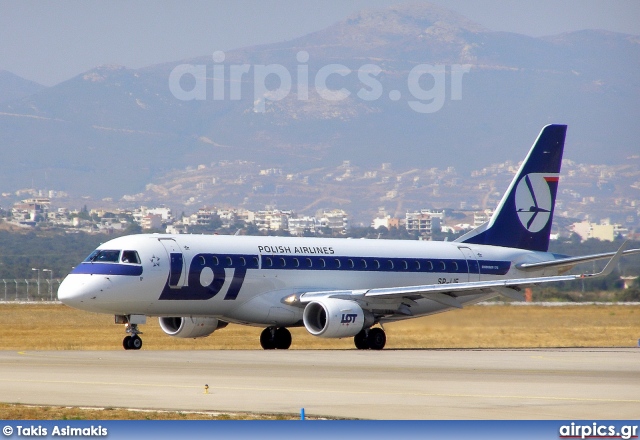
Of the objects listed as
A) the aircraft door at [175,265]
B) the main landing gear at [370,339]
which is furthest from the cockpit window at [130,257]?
the main landing gear at [370,339]

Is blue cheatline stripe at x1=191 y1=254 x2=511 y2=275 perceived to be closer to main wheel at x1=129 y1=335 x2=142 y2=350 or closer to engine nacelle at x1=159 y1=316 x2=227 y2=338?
engine nacelle at x1=159 y1=316 x2=227 y2=338

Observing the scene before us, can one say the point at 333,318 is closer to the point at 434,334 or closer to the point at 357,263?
the point at 357,263

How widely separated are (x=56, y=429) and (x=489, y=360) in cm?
1891

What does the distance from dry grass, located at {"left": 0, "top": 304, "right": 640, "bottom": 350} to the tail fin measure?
316 cm

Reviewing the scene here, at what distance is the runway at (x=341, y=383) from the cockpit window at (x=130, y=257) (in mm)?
3234

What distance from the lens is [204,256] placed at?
39.7m

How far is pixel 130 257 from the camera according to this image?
38.4 metres

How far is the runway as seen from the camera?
20859mm

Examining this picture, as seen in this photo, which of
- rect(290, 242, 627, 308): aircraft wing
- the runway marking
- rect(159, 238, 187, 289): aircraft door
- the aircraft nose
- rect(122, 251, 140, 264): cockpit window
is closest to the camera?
the runway marking

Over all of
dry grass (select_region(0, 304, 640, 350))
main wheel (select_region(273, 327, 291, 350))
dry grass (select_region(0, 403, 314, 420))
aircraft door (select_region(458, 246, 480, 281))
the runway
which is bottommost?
dry grass (select_region(0, 304, 640, 350))

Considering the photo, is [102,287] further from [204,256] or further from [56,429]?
[56,429]

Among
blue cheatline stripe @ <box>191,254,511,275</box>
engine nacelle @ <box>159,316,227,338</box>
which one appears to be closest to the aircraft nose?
blue cheatline stripe @ <box>191,254,511,275</box>

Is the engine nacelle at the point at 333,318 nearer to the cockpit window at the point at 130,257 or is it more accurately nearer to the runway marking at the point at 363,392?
the cockpit window at the point at 130,257

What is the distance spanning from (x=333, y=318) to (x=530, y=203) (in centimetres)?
1312
